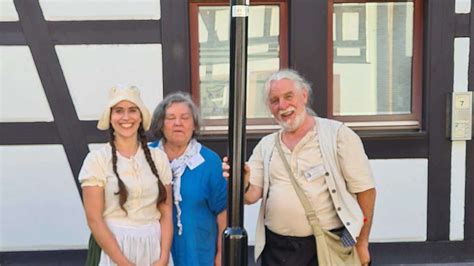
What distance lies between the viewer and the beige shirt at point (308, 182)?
239 centimetres

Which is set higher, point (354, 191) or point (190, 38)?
point (190, 38)

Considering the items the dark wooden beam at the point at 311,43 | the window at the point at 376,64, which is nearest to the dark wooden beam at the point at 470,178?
the window at the point at 376,64

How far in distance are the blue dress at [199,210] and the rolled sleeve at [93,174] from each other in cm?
39

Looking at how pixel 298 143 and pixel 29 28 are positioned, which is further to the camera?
pixel 29 28

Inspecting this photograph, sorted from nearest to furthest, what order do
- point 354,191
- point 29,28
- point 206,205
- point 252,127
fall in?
point 354,191, point 206,205, point 29,28, point 252,127

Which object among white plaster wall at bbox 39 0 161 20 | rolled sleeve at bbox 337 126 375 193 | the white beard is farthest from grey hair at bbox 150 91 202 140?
white plaster wall at bbox 39 0 161 20

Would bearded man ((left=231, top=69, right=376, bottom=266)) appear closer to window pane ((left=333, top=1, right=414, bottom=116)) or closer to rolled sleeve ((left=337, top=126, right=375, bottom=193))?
rolled sleeve ((left=337, top=126, right=375, bottom=193))

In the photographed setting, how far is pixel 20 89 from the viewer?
13.8ft

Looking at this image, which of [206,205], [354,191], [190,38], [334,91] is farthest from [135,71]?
[354,191]

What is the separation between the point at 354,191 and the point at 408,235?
2.28 m

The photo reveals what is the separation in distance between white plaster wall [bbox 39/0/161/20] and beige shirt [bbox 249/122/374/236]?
219 centimetres

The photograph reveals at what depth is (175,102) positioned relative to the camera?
264 centimetres

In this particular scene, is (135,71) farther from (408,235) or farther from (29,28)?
(408,235)

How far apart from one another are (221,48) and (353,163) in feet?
7.52
